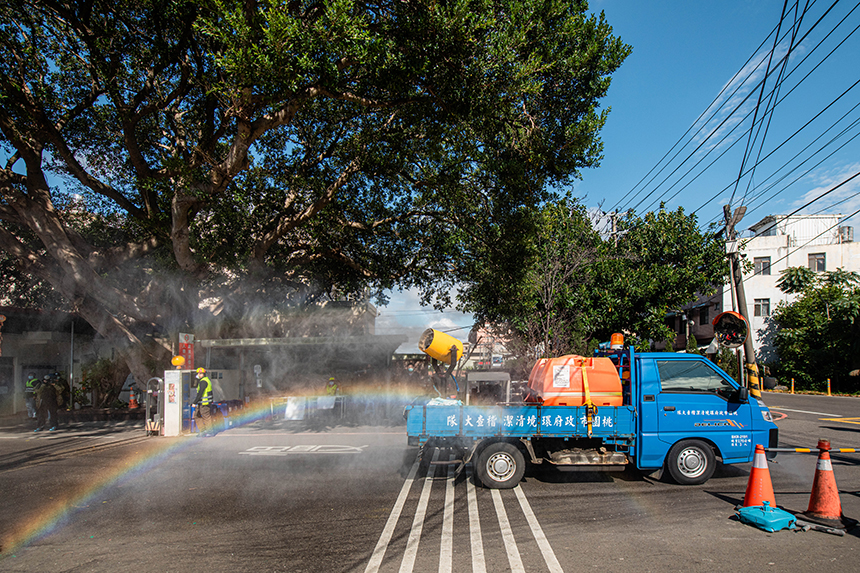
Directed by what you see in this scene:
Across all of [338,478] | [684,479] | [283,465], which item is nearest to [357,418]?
[283,465]

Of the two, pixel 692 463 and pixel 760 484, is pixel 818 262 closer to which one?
pixel 692 463

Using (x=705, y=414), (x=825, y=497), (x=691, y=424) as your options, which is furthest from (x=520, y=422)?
(x=825, y=497)

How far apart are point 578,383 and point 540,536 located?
106 inches

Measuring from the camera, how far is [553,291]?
1675 centimetres

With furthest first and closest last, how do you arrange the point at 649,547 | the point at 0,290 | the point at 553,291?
the point at 0,290 → the point at 553,291 → the point at 649,547

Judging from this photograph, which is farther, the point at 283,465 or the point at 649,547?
the point at 283,465

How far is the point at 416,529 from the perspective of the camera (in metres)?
5.26

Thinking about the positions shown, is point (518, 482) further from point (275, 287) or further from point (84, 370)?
point (84, 370)

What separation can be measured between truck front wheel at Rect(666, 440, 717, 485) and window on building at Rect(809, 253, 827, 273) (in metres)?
36.3

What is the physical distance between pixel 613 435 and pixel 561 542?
236 centimetres

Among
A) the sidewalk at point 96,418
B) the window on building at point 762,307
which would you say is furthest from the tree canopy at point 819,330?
the sidewalk at point 96,418

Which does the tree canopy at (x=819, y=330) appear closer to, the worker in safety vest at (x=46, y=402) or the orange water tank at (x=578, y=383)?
the orange water tank at (x=578, y=383)

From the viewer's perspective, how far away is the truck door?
22.6 feet

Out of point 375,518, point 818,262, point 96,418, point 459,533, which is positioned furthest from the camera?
point 818,262
